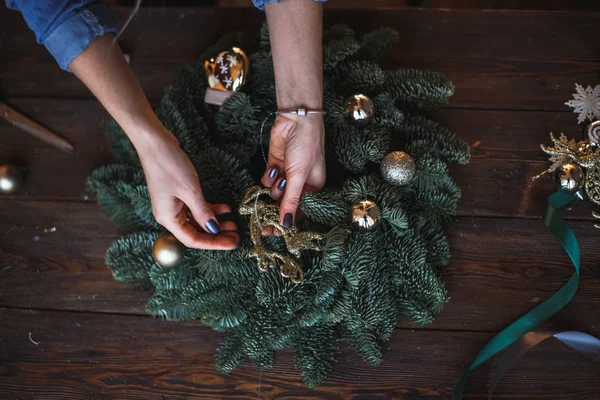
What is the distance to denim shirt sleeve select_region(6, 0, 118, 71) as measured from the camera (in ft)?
2.22

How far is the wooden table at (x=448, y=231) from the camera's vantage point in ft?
2.94

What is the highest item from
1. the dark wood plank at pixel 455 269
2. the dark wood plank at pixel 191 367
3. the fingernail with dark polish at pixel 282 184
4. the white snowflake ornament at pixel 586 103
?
the white snowflake ornament at pixel 586 103

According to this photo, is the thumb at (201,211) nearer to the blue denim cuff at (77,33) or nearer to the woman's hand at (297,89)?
the woman's hand at (297,89)

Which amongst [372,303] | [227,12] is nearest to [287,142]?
[372,303]

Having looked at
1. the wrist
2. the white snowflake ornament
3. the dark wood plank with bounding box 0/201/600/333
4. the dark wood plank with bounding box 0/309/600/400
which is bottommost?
the dark wood plank with bounding box 0/309/600/400

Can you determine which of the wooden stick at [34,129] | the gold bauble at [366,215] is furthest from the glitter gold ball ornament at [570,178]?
the wooden stick at [34,129]

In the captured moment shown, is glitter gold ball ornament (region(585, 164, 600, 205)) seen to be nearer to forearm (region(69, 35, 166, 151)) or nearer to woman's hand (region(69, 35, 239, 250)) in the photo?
woman's hand (region(69, 35, 239, 250))

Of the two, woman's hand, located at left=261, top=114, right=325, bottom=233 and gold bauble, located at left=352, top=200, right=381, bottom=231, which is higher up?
woman's hand, located at left=261, top=114, right=325, bottom=233

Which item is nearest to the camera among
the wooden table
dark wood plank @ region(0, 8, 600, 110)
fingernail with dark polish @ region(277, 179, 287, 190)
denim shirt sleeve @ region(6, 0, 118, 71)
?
denim shirt sleeve @ region(6, 0, 118, 71)

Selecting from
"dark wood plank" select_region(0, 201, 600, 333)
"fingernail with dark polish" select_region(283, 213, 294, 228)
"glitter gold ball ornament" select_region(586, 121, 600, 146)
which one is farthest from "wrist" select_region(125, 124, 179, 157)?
"glitter gold ball ornament" select_region(586, 121, 600, 146)

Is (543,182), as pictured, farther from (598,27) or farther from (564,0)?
(564,0)

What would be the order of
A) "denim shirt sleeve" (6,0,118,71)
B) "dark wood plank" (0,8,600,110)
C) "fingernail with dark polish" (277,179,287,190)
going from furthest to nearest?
"dark wood plank" (0,8,600,110), "fingernail with dark polish" (277,179,287,190), "denim shirt sleeve" (6,0,118,71)

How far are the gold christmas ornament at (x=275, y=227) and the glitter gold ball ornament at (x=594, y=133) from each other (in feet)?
1.90

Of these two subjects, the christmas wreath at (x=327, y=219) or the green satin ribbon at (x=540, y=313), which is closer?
the christmas wreath at (x=327, y=219)
